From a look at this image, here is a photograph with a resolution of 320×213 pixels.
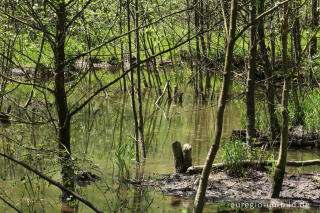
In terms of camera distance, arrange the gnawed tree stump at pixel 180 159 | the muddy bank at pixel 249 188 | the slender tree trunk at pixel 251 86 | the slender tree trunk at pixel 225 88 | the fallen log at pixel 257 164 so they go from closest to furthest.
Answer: the slender tree trunk at pixel 225 88
the muddy bank at pixel 249 188
the fallen log at pixel 257 164
the slender tree trunk at pixel 251 86
the gnawed tree stump at pixel 180 159

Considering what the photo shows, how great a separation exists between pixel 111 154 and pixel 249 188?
3577mm

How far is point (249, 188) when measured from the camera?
23.6 feet

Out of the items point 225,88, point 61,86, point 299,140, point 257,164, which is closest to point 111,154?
point 257,164

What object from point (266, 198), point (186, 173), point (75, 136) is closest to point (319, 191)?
point (266, 198)

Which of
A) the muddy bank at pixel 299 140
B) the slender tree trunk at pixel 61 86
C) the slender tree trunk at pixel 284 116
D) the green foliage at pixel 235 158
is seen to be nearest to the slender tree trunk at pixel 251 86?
the green foliage at pixel 235 158

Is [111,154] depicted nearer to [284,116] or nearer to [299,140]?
[299,140]

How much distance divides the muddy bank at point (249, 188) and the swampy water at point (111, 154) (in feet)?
0.90

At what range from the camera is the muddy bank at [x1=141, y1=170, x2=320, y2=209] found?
21.3 ft

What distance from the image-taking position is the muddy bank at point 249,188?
6492mm

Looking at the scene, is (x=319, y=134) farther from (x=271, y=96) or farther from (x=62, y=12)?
(x=62, y=12)

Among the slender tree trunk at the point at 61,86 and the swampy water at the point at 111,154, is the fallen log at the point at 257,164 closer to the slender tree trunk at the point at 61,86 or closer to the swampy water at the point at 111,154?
the swampy water at the point at 111,154

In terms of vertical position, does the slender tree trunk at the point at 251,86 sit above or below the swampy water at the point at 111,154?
above

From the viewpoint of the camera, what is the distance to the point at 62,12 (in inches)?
200

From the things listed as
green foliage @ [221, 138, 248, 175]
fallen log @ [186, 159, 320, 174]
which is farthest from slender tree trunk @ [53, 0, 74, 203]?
green foliage @ [221, 138, 248, 175]
